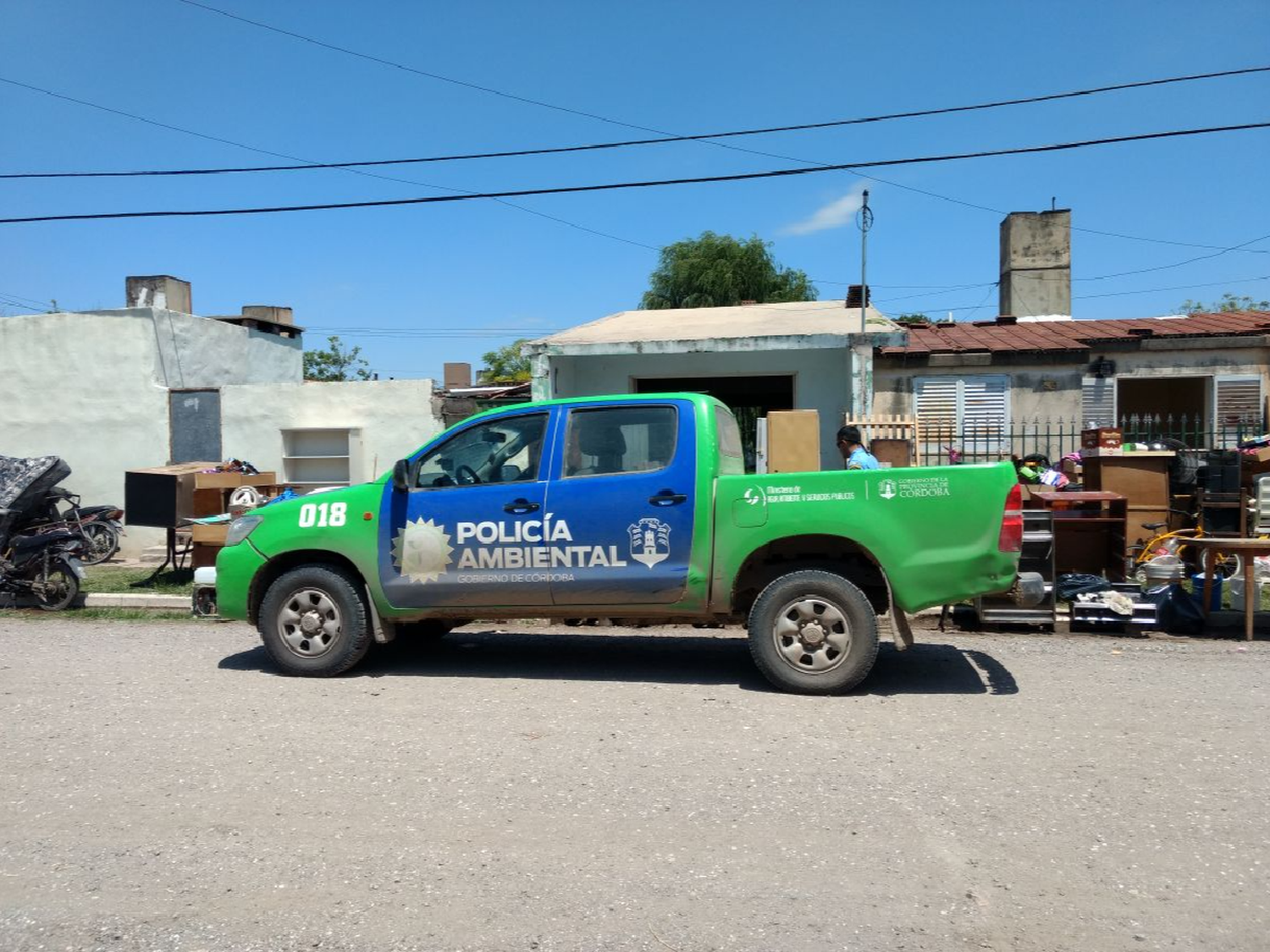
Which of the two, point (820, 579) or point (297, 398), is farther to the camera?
point (297, 398)

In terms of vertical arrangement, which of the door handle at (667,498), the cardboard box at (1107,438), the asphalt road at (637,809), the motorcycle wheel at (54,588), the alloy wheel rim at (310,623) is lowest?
the asphalt road at (637,809)

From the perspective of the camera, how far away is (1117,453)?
36.8ft

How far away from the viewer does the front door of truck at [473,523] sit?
6.67 m

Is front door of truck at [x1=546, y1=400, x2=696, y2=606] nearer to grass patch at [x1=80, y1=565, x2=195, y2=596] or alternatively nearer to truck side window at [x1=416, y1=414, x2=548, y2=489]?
truck side window at [x1=416, y1=414, x2=548, y2=489]

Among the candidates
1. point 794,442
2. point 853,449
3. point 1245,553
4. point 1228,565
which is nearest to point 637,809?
point 853,449

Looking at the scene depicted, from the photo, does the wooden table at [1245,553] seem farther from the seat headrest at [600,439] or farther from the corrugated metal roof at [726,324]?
the corrugated metal roof at [726,324]

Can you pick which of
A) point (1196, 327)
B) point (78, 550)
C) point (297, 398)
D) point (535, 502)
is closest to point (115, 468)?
point (297, 398)

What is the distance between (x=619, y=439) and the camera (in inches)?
265

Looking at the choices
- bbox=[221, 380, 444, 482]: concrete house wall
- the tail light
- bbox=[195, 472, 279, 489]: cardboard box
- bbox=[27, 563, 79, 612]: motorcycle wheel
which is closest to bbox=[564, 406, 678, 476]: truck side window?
the tail light

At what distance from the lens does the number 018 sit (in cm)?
695

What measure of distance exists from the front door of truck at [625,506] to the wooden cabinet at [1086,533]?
4737mm

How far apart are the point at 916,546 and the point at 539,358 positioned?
365 inches

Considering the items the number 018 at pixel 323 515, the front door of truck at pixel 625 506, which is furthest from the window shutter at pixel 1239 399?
the number 018 at pixel 323 515

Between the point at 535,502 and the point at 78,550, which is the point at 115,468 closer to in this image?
the point at 78,550
